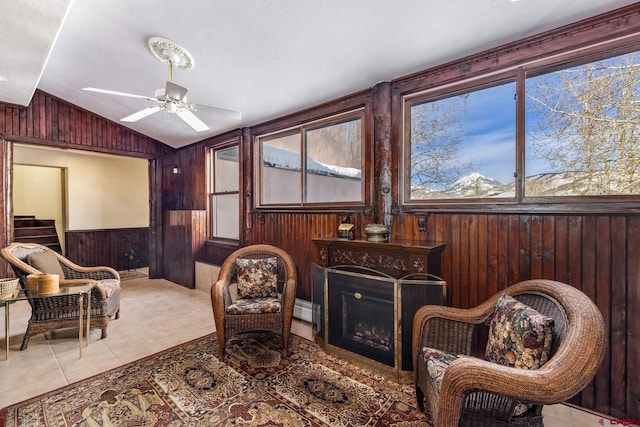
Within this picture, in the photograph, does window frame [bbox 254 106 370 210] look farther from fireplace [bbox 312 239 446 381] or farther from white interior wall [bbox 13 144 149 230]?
white interior wall [bbox 13 144 149 230]

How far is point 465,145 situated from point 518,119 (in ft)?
1.34

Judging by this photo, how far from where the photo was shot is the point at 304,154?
362 centimetres

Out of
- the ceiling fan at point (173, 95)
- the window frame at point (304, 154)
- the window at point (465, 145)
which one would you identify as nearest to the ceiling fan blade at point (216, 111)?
the ceiling fan at point (173, 95)

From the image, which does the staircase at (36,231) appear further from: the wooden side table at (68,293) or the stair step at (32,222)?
the wooden side table at (68,293)

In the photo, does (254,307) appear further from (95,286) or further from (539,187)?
(539,187)

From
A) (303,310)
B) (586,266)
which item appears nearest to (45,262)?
(303,310)

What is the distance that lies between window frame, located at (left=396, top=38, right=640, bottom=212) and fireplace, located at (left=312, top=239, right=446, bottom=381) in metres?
0.50

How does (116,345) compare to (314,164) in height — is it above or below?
below

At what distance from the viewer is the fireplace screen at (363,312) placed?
7.60 feet

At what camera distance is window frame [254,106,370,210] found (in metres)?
3.01

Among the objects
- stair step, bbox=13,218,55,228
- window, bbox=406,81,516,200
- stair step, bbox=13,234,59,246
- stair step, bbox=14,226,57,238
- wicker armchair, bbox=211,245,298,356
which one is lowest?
wicker armchair, bbox=211,245,298,356

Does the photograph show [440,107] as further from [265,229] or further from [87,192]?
[87,192]

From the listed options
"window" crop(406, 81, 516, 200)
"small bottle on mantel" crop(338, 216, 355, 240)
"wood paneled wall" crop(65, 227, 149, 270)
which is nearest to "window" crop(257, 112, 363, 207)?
"small bottle on mantel" crop(338, 216, 355, 240)

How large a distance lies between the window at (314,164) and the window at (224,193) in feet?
2.53
